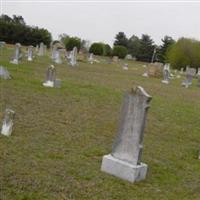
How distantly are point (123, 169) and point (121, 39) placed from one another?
285 ft

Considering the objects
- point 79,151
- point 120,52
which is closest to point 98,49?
point 120,52

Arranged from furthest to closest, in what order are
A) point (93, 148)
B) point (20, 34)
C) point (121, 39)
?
point (121, 39)
point (20, 34)
point (93, 148)

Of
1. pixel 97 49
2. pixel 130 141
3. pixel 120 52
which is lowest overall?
pixel 120 52

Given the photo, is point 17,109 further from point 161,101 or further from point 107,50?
point 107,50

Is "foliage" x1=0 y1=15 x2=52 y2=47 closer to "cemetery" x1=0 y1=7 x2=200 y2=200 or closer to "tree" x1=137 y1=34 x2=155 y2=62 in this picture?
"tree" x1=137 y1=34 x2=155 y2=62

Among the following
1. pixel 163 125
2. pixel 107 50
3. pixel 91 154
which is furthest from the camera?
pixel 107 50

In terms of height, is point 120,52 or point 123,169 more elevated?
point 123,169

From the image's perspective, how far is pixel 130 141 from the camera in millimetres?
6422

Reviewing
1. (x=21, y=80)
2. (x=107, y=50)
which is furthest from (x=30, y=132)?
(x=107, y=50)

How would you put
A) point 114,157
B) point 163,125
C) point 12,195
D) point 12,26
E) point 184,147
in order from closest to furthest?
point 12,195
point 114,157
point 184,147
point 163,125
point 12,26

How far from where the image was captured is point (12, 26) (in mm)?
58531

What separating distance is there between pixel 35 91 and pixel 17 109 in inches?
140

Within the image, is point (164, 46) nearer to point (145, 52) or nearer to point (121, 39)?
point (145, 52)

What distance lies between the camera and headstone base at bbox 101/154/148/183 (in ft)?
20.3
